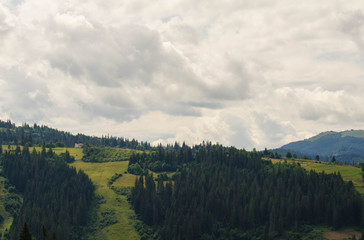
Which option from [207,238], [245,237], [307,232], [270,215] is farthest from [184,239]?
[307,232]

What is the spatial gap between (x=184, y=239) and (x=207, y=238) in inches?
474

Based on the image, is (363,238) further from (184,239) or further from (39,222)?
(39,222)

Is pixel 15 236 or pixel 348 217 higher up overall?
pixel 348 217

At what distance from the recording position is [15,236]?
185 meters

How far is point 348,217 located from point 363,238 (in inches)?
1010

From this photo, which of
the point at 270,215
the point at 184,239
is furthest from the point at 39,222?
the point at 270,215

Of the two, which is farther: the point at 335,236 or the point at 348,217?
the point at 348,217

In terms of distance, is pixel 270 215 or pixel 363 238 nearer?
pixel 363 238

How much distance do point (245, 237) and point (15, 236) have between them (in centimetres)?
11378

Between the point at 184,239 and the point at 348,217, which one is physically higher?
the point at 348,217

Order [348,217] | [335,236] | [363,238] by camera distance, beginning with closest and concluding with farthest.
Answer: [363,238], [335,236], [348,217]

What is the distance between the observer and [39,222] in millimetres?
199625

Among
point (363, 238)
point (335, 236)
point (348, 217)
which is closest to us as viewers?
point (363, 238)

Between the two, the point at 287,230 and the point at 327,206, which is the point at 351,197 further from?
the point at 287,230
